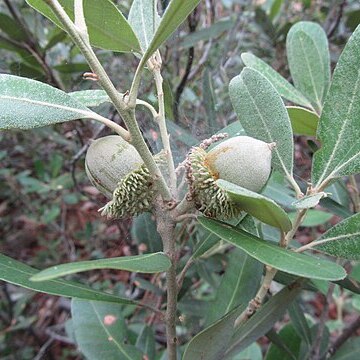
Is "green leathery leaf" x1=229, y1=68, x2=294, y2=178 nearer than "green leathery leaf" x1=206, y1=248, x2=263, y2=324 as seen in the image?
Yes

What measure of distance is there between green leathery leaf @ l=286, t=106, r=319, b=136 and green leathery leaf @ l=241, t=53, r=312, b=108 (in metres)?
0.15

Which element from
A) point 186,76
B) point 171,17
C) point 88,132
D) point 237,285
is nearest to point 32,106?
point 171,17

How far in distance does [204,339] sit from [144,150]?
348 mm

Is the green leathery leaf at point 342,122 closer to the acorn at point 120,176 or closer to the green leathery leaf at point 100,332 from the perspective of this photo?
the acorn at point 120,176

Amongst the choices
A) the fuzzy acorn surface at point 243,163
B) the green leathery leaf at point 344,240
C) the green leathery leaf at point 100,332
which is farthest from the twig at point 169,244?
the green leathery leaf at point 100,332

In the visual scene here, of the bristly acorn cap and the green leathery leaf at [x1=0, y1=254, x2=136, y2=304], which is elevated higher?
the bristly acorn cap

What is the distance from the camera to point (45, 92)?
2.58 ft

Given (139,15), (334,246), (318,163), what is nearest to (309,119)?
(318,163)

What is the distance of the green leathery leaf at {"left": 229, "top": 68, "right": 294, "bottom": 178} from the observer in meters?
0.86

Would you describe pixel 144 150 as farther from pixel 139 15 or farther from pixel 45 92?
pixel 139 15

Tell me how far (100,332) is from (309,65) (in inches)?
32.2

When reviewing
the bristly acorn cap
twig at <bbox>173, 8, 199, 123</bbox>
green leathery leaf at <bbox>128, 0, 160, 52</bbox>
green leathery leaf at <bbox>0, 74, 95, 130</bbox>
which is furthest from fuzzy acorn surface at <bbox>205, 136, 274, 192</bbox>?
twig at <bbox>173, 8, 199, 123</bbox>

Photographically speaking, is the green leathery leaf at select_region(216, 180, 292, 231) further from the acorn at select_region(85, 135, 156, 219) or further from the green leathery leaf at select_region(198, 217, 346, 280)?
the acorn at select_region(85, 135, 156, 219)

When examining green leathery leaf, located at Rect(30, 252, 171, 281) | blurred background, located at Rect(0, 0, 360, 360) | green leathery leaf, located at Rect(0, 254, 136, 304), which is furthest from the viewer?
blurred background, located at Rect(0, 0, 360, 360)
